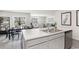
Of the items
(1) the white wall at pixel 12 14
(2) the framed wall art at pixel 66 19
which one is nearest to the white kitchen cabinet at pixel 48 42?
(2) the framed wall art at pixel 66 19

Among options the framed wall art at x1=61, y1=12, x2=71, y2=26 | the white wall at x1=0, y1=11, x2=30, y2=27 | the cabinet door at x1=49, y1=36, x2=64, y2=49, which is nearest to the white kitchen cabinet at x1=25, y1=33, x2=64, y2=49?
the cabinet door at x1=49, y1=36, x2=64, y2=49

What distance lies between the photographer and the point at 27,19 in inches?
52.4

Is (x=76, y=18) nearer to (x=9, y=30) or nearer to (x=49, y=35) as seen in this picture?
(x=49, y=35)

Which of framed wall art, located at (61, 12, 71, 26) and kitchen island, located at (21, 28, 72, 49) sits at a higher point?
framed wall art, located at (61, 12, 71, 26)

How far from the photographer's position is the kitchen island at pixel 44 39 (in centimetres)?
123

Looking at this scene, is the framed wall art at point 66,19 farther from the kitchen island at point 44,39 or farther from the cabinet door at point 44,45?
the cabinet door at point 44,45

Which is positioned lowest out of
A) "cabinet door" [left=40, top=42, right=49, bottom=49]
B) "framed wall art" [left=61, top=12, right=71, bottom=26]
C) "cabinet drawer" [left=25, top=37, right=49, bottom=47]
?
"cabinet door" [left=40, top=42, right=49, bottom=49]

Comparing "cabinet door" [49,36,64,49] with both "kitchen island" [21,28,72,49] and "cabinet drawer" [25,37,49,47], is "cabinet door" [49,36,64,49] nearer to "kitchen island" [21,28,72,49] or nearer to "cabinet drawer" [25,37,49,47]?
"kitchen island" [21,28,72,49]

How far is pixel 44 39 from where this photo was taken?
1388 mm

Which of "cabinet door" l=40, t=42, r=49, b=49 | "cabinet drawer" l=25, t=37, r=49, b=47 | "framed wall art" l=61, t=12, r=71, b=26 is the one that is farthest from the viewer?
"framed wall art" l=61, t=12, r=71, b=26

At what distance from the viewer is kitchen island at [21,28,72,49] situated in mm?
1234
